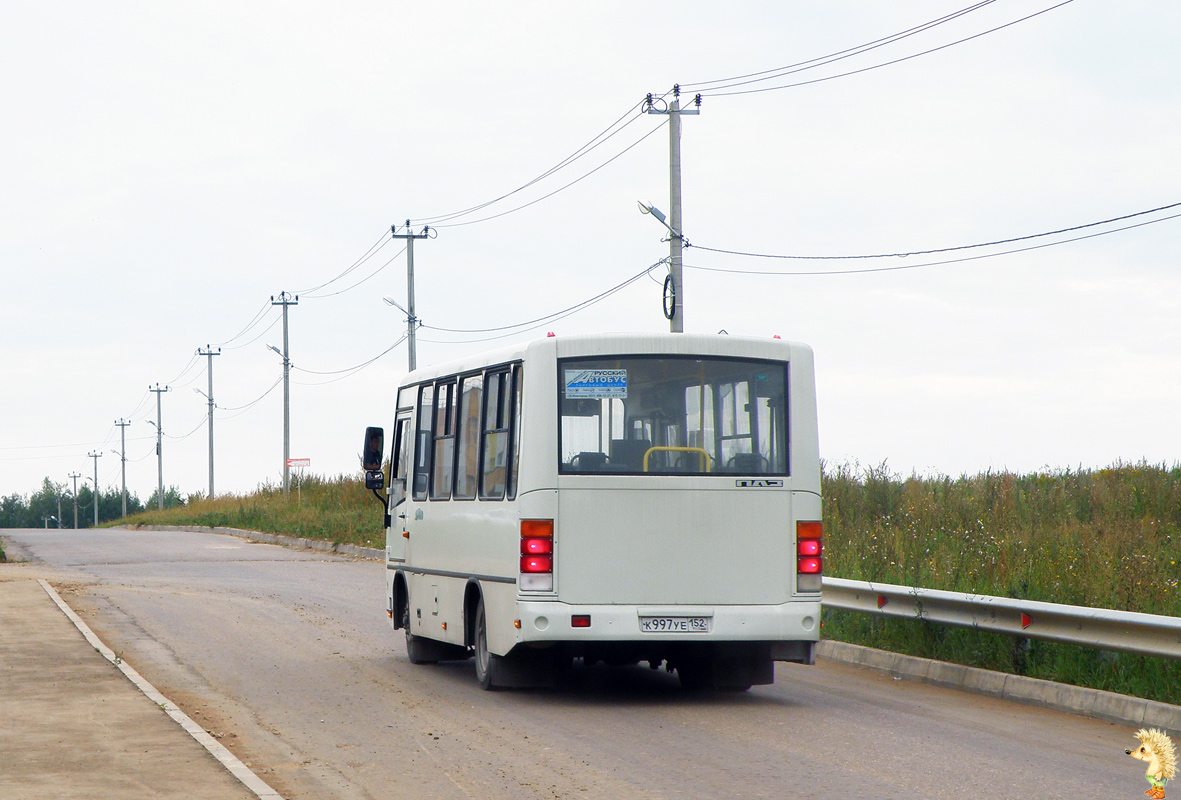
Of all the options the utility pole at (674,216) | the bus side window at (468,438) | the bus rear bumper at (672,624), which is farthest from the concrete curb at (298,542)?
the bus rear bumper at (672,624)

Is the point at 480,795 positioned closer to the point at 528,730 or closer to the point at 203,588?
the point at 528,730

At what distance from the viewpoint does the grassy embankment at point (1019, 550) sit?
12023 millimetres

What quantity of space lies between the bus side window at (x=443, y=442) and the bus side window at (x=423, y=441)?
19cm

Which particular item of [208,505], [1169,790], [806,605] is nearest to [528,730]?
[806,605]

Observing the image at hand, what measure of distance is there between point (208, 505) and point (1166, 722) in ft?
205

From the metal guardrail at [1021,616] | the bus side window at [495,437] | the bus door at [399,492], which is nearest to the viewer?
the metal guardrail at [1021,616]

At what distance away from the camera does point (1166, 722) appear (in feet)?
32.1

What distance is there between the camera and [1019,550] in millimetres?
15688

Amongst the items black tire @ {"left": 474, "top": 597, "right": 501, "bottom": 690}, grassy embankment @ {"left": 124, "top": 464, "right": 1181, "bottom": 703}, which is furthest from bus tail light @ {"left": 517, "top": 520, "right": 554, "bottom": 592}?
grassy embankment @ {"left": 124, "top": 464, "right": 1181, "bottom": 703}

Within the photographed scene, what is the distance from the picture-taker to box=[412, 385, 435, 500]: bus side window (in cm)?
1408

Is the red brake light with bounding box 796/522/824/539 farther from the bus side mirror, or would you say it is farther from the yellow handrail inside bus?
the bus side mirror

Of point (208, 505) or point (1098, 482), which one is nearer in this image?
point (1098, 482)

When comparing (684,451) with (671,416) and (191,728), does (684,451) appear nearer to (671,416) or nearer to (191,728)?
(671,416)

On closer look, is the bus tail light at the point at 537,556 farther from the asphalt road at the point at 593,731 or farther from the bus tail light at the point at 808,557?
the bus tail light at the point at 808,557
